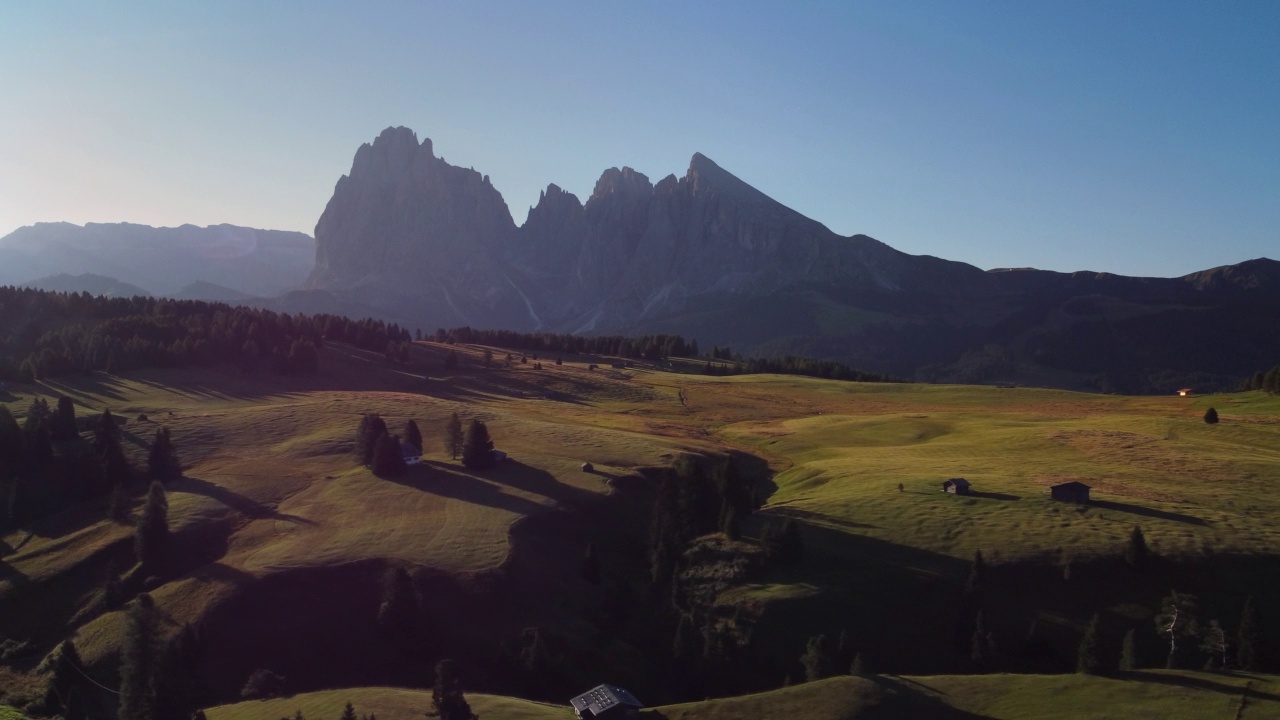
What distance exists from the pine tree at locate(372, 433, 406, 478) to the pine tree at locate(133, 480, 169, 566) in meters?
19.2

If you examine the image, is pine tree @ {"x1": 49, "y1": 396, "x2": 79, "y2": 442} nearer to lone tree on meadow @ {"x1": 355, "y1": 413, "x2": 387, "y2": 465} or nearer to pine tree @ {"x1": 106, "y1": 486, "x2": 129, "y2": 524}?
pine tree @ {"x1": 106, "y1": 486, "x2": 129, "y2": 524}

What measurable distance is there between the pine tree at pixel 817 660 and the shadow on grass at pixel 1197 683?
604 inches

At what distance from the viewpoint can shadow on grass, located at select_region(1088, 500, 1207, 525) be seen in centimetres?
6531

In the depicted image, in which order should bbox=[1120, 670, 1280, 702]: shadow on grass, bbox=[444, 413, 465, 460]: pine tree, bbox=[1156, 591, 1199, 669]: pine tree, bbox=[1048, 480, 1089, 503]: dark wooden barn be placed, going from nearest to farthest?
bbox=[1120, 670, 1280, 702]: shadow on grass, bbox=[1156, 591, 1199, 669]: pine tree, bbox=[1048, 480, 1089, 503]: dark wooden barn, bbox=[444, 413, 465, 460]: pine tree

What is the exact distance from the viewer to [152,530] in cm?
6291

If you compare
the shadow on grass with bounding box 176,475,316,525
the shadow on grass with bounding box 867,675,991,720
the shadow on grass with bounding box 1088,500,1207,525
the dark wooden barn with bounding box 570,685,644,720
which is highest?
the shadow on grass with bounding box 1088,500,1207,525

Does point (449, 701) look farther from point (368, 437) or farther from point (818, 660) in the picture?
point (368, 437)

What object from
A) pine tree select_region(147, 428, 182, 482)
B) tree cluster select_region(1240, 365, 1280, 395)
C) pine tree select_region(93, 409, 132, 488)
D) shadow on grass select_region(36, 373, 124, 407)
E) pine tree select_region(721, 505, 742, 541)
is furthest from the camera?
tree cluster select_region(1240, 365, 1280, 395)

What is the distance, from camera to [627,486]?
8075cm

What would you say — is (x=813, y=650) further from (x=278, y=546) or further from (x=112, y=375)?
(x=112, y=375)

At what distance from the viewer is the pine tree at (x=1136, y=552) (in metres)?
57.1

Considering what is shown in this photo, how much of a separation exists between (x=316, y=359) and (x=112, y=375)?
3294 centimetres

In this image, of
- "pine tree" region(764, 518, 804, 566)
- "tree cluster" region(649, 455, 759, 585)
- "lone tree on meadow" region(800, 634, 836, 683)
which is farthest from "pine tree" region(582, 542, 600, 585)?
"lone tree on meadow" region(800, 634, 836, 683)

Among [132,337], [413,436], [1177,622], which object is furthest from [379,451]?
[132,337]
